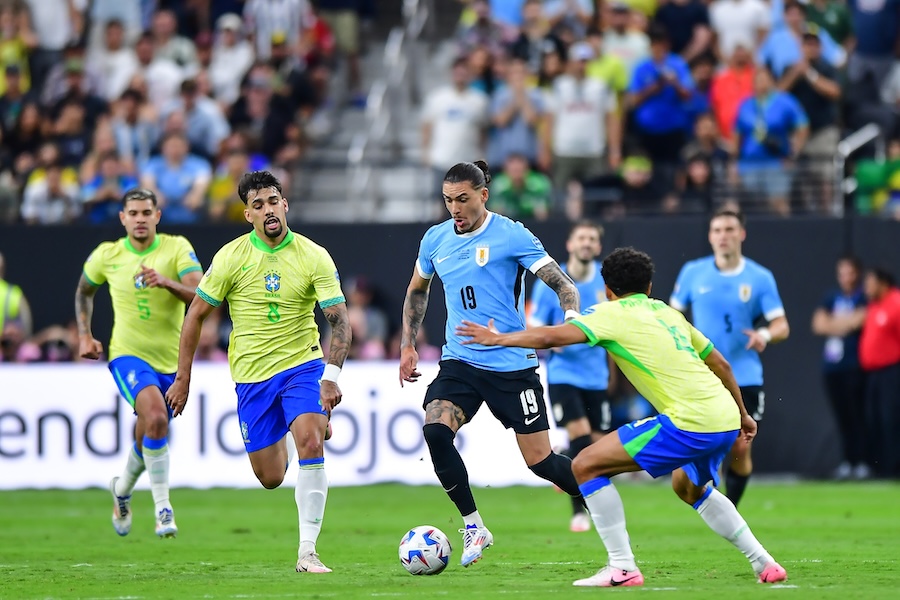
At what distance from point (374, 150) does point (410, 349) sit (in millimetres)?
11300

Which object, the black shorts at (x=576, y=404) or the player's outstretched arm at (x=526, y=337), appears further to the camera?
the black shorts at (x=576, y=404)

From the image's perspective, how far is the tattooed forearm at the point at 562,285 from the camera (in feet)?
32.6

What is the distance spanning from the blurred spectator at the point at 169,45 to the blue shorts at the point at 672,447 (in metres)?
14.9

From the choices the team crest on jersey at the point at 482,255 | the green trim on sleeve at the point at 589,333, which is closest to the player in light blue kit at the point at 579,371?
the team crest on jersey at the point at 482,255

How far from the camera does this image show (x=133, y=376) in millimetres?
12812

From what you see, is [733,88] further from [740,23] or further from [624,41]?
[624,41]

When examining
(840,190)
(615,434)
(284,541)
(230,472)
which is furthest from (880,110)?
(615,434)

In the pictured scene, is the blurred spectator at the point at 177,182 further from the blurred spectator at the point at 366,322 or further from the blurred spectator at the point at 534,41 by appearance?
the blurred spectator at the point at 534,41

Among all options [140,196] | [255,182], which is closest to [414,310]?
[255,182]

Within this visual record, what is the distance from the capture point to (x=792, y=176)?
19656 millimetres

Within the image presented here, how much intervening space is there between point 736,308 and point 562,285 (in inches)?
158

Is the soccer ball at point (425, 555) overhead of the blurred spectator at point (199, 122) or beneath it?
beneath

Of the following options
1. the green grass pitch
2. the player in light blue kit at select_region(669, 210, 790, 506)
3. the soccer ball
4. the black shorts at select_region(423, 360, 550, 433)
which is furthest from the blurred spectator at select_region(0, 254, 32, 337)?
the soccer ball

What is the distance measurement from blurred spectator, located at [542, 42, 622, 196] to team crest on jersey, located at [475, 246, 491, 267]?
32.2 feet
